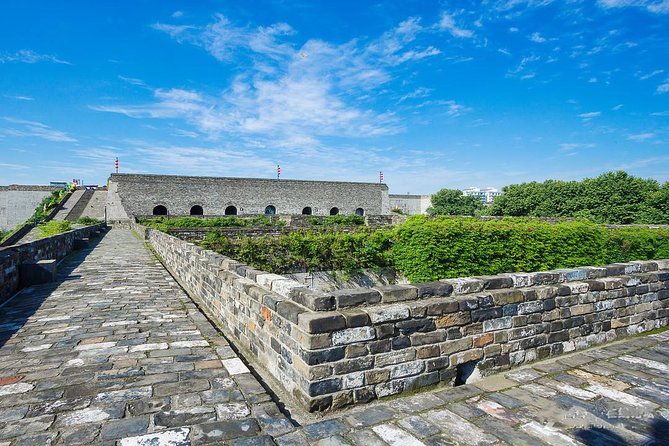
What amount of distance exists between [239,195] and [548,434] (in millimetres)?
39260

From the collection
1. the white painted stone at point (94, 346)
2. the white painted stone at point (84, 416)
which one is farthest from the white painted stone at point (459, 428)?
the white painted stone at point (94, 346)

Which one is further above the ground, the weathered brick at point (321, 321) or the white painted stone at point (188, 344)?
the weathered brick at point (321, 321)

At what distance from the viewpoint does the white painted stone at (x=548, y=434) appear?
8.11 feet

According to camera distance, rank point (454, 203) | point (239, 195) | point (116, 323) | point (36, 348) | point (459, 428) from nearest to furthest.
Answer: point (459, 428)
point (36, 348)
point (116, 323)
point (239, 195)
point (454, 203)

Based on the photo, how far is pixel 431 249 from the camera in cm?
1084

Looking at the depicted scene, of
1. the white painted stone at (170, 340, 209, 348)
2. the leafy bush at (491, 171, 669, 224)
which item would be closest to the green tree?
the leafy bush at (491, 171, 669, 224)

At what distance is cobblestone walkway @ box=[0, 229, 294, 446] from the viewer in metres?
Answer: 2.42

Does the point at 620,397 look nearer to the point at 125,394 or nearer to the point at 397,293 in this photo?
the point at 397,293

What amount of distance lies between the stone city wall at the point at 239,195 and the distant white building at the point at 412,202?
5.70m

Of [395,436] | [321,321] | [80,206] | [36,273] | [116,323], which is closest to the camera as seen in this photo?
[395,436]

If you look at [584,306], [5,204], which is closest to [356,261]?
[584,306]

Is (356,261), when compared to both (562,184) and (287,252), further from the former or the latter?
(562,184)

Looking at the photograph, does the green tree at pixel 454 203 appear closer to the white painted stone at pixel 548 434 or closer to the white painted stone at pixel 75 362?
the white painted stone at pixel 548 434

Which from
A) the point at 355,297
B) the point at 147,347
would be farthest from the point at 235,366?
the point at 355,297
